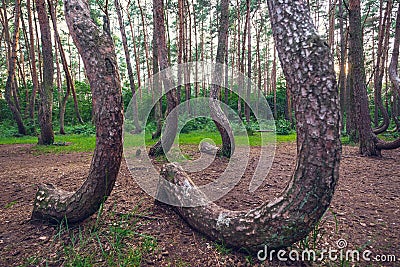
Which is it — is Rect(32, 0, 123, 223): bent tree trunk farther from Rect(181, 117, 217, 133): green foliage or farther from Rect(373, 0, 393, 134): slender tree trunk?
Rect(181, 117, 217, 133): green foliage

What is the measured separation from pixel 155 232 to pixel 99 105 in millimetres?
1194

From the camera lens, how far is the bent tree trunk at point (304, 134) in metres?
1.61

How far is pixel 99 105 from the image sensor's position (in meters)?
2.08

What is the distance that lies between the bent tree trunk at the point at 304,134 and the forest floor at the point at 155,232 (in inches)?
12.2

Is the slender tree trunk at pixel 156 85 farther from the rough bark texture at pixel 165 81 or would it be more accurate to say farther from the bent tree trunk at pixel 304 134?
the bent tree trunk at pixel 304 134

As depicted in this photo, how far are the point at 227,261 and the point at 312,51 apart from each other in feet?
5.15

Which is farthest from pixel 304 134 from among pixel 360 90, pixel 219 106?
pixel 360 90

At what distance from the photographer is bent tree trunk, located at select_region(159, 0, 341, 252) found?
161 cm

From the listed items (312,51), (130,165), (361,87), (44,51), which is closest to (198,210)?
(312,51)

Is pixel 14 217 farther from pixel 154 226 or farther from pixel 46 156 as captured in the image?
pixel 46 156

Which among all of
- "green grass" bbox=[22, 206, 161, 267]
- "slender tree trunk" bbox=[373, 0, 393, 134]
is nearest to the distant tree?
"slender tree trunk" bbox=[373, 0, 393, 134]

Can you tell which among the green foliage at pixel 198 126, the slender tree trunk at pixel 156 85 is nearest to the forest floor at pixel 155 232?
the slender tree trunk at pixel 156 85

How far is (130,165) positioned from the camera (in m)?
4.93

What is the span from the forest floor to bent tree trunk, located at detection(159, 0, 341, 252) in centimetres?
31
